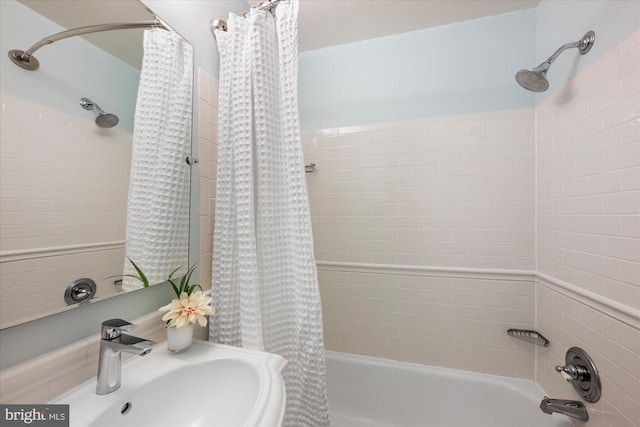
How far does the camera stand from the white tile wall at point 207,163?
109 cm

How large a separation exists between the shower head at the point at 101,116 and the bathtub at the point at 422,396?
5.40ft

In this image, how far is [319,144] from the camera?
174 centimetres

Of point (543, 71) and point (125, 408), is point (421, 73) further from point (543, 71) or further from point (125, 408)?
point (125, 408)

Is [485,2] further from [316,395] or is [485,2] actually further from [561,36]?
[316,395]

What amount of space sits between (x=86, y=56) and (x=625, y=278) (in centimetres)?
182

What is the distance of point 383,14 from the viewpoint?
4.76 feet

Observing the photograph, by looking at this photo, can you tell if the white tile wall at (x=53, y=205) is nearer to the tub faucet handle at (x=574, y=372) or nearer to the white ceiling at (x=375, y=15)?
the white ceiling at (x=375, y=15)

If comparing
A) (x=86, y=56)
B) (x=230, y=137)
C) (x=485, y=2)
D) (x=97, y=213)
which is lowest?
(x=97, y=213)

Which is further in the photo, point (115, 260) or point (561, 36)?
point (561, 36)

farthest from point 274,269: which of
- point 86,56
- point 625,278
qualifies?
point 625,278

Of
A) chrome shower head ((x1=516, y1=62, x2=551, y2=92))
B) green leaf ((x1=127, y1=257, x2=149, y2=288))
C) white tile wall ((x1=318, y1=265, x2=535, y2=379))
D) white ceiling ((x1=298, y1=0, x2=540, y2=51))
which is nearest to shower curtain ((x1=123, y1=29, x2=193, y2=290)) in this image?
green leaf ((x1=127, y1=257, x2=149, y2=288))

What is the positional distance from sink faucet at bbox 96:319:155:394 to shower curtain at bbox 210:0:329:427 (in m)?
0.34

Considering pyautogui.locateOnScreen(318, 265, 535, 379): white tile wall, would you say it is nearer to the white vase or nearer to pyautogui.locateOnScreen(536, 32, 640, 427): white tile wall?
pyautogui.locateOnScreen(536, 32, 640, 427): white tile wall

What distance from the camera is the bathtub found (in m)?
1.31
